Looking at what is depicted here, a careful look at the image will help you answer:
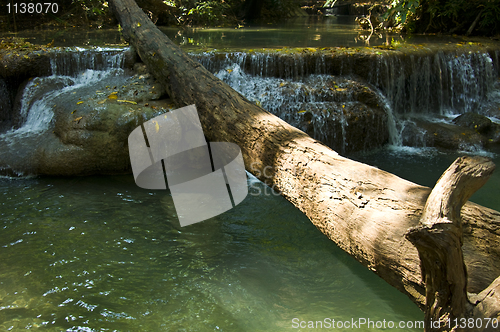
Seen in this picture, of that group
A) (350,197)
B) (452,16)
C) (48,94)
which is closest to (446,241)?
(350,197)

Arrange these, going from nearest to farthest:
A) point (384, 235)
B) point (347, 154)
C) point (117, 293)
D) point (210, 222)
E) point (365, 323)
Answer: point (384, 235) < point (365, 323) < point (117, 293) < point (210, 222) < point (347, 154)

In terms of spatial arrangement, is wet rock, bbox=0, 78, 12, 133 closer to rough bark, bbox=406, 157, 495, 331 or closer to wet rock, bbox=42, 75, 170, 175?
wet rock, bbox=42, 75, 170, 175

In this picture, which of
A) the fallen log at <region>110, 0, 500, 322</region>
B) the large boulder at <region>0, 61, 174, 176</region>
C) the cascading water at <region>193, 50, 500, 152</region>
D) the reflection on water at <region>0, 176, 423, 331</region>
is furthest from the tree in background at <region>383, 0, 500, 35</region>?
the reflection on water at <region>0, 176, 423, 331</region>

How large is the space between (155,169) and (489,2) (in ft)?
33.3

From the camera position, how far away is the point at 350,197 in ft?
6.81

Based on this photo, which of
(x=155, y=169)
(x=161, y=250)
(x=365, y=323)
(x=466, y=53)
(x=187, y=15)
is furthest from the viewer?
(x=187, y=15)

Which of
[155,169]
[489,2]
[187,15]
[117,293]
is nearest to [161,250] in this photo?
[117,293]

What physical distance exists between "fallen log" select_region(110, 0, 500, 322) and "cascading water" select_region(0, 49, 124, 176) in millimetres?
2725

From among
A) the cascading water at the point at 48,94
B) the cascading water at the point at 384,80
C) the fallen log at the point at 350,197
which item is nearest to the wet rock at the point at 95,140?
the cascading water at the point at 48,94

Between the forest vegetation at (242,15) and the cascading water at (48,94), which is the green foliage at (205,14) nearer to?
the forest vegetation at (242,15)

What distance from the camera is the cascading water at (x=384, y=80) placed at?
5922mm

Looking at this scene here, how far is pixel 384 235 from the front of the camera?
6.04 ft

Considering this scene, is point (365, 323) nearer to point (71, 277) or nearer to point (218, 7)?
point (71, 277)

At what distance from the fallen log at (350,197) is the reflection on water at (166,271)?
0.79m
